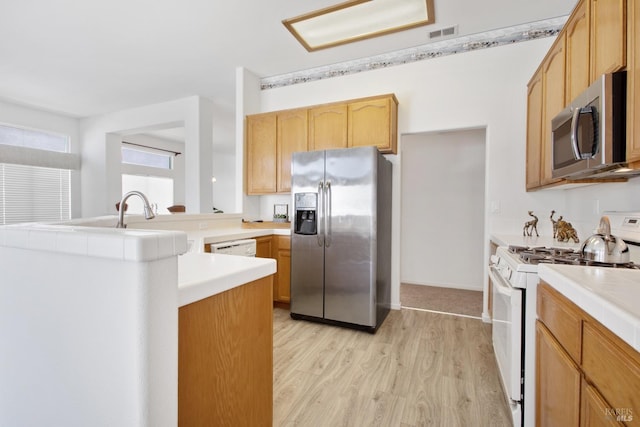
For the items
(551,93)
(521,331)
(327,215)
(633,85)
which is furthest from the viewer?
(327,215)

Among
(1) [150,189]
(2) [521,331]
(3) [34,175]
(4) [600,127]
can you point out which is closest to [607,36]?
(4) [600,127]

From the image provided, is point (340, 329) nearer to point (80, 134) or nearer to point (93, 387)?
point (93, 387)

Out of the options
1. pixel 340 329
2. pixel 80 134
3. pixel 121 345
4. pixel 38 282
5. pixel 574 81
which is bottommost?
pixel 340 329

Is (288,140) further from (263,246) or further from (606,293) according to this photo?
(606,293)

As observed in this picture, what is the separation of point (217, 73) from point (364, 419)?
4.05 meters

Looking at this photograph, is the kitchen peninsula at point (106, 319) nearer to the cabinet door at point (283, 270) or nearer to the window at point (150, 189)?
the cabinet door at point (283, 270)

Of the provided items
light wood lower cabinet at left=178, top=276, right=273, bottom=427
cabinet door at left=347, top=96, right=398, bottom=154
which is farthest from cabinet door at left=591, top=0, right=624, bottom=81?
light wood lower cabinet at left=178, top=276, right=273, bottom=427

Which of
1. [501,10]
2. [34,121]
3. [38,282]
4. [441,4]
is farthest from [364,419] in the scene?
[34,121]

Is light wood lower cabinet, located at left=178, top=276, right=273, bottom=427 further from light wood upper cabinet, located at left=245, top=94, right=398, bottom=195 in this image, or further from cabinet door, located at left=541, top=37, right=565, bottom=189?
light wood upper cabinet, located at left=245, top=94, right=398, bottom=195

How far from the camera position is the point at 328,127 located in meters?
3.40

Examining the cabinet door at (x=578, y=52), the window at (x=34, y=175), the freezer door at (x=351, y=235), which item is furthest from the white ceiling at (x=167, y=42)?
the freezer door at (x=351, y=235)

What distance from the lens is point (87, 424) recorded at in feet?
2.56

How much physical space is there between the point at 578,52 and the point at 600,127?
2.39 feet

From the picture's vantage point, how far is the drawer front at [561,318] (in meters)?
0.96
